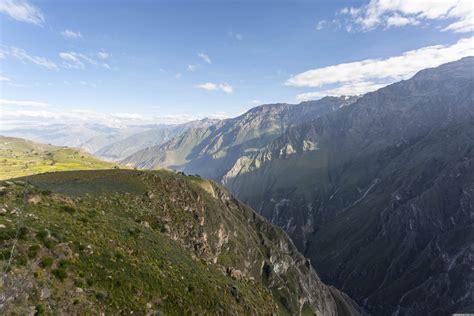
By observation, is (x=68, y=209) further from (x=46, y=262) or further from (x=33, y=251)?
(x=46, y=262)

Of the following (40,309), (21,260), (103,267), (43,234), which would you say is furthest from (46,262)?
(103,267)

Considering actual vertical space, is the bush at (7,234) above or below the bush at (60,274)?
above

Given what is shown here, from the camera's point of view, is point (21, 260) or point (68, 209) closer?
point (21, 260)

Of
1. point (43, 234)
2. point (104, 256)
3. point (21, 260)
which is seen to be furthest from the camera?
point (104, 256)

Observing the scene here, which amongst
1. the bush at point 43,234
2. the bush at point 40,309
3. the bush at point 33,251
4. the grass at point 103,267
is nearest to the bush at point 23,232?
the grass at point 103,267

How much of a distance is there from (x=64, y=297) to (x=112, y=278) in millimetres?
4872

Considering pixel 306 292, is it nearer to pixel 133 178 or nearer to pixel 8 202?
pixel 133 178

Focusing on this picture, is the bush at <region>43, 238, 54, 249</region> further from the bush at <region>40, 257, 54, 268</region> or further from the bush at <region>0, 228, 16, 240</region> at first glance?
the bush at <region>0, 228, 16, 240</region>

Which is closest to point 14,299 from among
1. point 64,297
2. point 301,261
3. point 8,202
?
point 64,297

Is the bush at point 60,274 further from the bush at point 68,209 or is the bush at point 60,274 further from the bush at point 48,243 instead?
the bush at point 68,209

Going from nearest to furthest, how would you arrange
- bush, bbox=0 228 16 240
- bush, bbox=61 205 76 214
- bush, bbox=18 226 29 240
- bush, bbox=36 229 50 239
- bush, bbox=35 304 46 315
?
1. bush, bbox=35 304 46 315
2. bush, bbox=0 228 16 240
3. bush, bbox=18 226 29 240
4. bush, bbox=36 229 50 239
5. bush, bbox=61 205 76 214

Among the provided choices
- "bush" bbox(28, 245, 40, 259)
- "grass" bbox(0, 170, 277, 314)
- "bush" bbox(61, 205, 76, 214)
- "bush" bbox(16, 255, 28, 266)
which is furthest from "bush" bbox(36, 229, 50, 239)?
"bush" bbox(61, 205, 76, 214)

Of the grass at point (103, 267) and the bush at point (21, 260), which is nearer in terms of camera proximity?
the bush at point (21, 260)

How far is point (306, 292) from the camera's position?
12525cm
